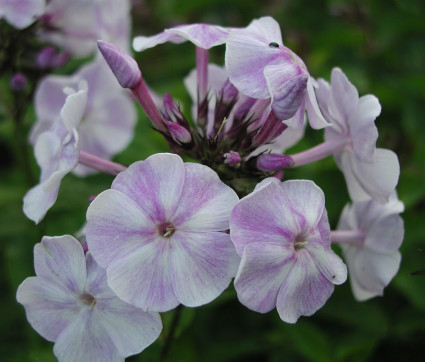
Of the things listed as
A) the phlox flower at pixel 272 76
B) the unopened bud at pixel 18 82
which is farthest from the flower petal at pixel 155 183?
the unopened bud at pixel 18 82

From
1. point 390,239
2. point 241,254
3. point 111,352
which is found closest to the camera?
point 241,254

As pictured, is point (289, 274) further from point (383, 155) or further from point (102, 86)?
point (102, 86)

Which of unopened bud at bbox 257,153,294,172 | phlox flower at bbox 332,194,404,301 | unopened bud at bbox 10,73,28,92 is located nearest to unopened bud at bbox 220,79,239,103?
unopened bud at bbox 257,153,294,172

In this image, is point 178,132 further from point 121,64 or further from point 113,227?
point 113,227

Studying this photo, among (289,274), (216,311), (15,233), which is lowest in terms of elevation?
(216,311)

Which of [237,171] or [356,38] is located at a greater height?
[237,171]

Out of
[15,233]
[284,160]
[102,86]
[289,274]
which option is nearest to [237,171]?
[284,160]

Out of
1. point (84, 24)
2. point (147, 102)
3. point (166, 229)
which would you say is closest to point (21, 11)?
point (84, 24)

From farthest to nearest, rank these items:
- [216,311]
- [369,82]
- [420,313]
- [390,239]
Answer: [369,82]
[216,311]
[420,313]
[390,239]
